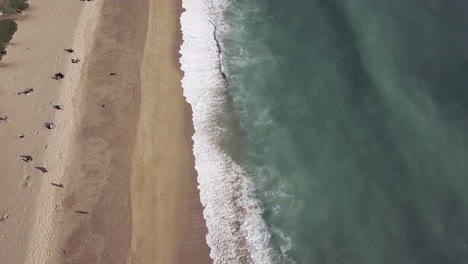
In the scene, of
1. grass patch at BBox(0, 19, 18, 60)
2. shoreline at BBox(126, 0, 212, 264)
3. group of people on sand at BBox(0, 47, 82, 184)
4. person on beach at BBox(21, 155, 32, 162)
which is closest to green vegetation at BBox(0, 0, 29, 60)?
grass patch at BBox(0, 19, 18, 60)

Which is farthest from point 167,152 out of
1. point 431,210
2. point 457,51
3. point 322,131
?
point 457,51

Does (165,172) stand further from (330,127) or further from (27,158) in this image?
(330,127)

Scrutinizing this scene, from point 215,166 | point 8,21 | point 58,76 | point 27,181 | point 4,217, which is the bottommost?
point 4,217

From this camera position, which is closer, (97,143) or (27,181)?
(27,181)

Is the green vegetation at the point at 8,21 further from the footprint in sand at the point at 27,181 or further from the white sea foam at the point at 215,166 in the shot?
the white sea foam at the point at 215,166

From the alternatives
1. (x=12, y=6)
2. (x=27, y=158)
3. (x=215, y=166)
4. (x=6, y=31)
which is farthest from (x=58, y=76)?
(x=215, y=166)

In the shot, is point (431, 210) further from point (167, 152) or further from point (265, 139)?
point (167, 152)

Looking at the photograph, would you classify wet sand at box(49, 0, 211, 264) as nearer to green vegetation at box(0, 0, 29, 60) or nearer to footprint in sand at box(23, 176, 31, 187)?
footprint in sand at box(23, 176, 31, 187)
